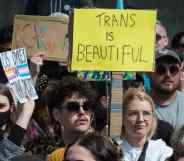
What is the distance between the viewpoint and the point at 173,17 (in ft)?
36.7

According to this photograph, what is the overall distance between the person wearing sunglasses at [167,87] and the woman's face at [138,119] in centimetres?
71

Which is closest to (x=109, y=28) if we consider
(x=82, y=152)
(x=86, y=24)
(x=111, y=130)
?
(x=86, y=24)

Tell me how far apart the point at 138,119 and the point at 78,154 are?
1.72m

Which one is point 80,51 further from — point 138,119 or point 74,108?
point 138,119

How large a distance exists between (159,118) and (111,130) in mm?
864

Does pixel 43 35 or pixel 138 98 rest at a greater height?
pixel 43 35

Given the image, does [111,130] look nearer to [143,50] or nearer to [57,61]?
[143,50]

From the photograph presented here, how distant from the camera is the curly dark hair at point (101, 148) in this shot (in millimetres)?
4555

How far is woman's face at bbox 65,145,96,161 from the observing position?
177 inches

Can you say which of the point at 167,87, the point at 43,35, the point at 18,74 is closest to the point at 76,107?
the point at 18,74

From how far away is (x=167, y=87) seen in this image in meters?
7.16

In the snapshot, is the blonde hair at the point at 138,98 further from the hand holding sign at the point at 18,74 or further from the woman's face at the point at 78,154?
the woman's face at the point at 78,154

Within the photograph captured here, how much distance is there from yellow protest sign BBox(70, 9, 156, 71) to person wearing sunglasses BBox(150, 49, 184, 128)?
31.1 inches

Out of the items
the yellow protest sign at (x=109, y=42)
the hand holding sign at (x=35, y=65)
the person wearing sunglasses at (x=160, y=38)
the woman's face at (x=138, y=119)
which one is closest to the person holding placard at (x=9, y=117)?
the yellow protest sign at (x=109, y=42)
